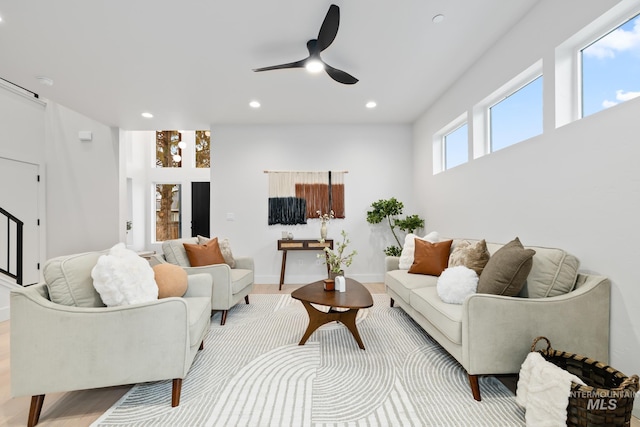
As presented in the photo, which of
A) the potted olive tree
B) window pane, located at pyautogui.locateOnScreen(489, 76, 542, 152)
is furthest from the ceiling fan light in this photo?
the potted olive tree

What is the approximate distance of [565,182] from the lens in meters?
2.09

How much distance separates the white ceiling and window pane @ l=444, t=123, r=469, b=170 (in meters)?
0.60

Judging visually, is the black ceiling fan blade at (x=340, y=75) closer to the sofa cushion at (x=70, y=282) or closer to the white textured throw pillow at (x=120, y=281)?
the white textured throw pillow at (x=120, y=281)

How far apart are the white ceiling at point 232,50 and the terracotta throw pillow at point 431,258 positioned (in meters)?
1.93

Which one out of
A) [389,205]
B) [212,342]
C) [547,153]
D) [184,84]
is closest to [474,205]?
[547,153]

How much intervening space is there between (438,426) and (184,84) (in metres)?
4.01

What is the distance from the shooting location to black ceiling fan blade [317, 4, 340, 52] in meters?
2.05

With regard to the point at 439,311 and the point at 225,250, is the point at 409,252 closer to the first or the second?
the point at 439,311

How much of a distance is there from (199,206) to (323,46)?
6512 millimetres

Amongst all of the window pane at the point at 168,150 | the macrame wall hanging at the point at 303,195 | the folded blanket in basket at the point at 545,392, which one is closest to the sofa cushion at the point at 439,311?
the folded blanket in basket at the point at 545,392

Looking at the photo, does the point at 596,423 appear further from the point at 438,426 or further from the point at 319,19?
the point at 319,19

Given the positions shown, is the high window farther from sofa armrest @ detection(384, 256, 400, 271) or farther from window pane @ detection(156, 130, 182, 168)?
sofa armrest @ detection(384, 256, 400, 271)

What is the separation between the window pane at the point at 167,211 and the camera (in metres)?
8.16

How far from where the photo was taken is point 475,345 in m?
1.79
